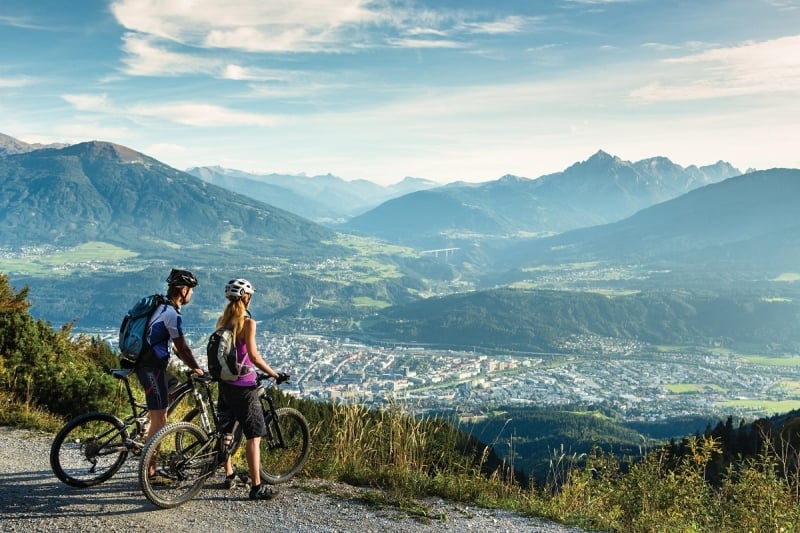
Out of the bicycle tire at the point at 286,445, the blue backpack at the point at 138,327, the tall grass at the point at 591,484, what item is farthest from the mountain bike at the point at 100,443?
the tall grass at the point at 591,484

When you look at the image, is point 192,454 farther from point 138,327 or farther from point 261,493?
point 138,327

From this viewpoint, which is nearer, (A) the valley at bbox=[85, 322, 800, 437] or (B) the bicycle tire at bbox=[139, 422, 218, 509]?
(B) the bicycle tire at bbox=[139, 422, 218, 509]

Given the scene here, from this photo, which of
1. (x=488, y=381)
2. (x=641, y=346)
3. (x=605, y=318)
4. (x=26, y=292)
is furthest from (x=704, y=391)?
(x=26, y=292)

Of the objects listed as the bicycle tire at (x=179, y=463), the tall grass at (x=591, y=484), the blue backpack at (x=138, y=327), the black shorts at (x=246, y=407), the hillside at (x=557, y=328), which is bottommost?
the hillside at (x=557, y=328)

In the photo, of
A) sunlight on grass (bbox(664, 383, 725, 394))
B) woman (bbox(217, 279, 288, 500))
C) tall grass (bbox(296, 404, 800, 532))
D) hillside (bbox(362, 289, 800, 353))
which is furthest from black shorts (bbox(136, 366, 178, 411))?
hillside (bbox(362, 289, 800, 353))

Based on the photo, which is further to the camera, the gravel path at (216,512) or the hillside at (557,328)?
the hillside at (557,328)

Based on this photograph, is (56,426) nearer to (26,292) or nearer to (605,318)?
(26,292)

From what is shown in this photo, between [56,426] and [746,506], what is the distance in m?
9.41

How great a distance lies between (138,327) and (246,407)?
149 cm

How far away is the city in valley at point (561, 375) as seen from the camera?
323 ft

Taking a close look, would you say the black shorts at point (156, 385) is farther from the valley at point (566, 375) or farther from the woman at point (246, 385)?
the valley at point (566, 375)

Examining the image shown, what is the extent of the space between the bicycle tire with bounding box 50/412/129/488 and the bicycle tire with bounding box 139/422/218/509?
1.77ft

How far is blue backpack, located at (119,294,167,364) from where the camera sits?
22.9ft

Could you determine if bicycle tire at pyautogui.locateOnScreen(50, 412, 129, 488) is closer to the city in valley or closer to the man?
the man
